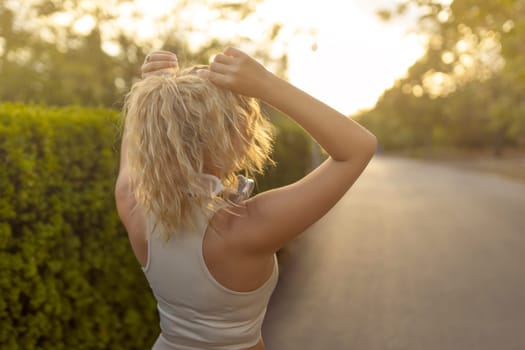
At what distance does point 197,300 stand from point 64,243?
223 cm

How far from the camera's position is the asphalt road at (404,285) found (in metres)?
5.14

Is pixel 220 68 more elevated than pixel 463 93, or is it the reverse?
pixel 220 68

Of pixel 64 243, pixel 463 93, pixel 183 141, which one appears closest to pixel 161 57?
pixel 183 141

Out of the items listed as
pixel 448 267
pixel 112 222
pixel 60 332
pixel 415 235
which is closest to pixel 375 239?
pixel 415 235

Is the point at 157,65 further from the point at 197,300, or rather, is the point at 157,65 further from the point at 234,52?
the point at 197,300

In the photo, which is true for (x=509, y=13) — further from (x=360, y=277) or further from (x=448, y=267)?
(x=360, y=277)

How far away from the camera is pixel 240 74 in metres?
1.42

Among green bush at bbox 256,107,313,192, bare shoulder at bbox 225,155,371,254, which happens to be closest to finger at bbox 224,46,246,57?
bare shoulder at bbox 225,155,371,254

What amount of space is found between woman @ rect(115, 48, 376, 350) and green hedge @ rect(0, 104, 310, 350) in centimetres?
113

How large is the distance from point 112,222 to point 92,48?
53.8ft

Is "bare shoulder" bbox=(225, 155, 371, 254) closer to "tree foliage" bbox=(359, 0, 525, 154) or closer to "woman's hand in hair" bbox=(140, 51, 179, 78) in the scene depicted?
"woman's hand in hair" bbox=(140, 51, 179, 78)

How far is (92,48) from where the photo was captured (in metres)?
19.1

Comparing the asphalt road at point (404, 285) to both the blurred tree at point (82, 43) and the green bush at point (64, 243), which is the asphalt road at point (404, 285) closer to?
the green bush at point (64, 243)

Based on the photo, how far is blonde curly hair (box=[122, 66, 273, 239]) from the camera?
1.51 m
